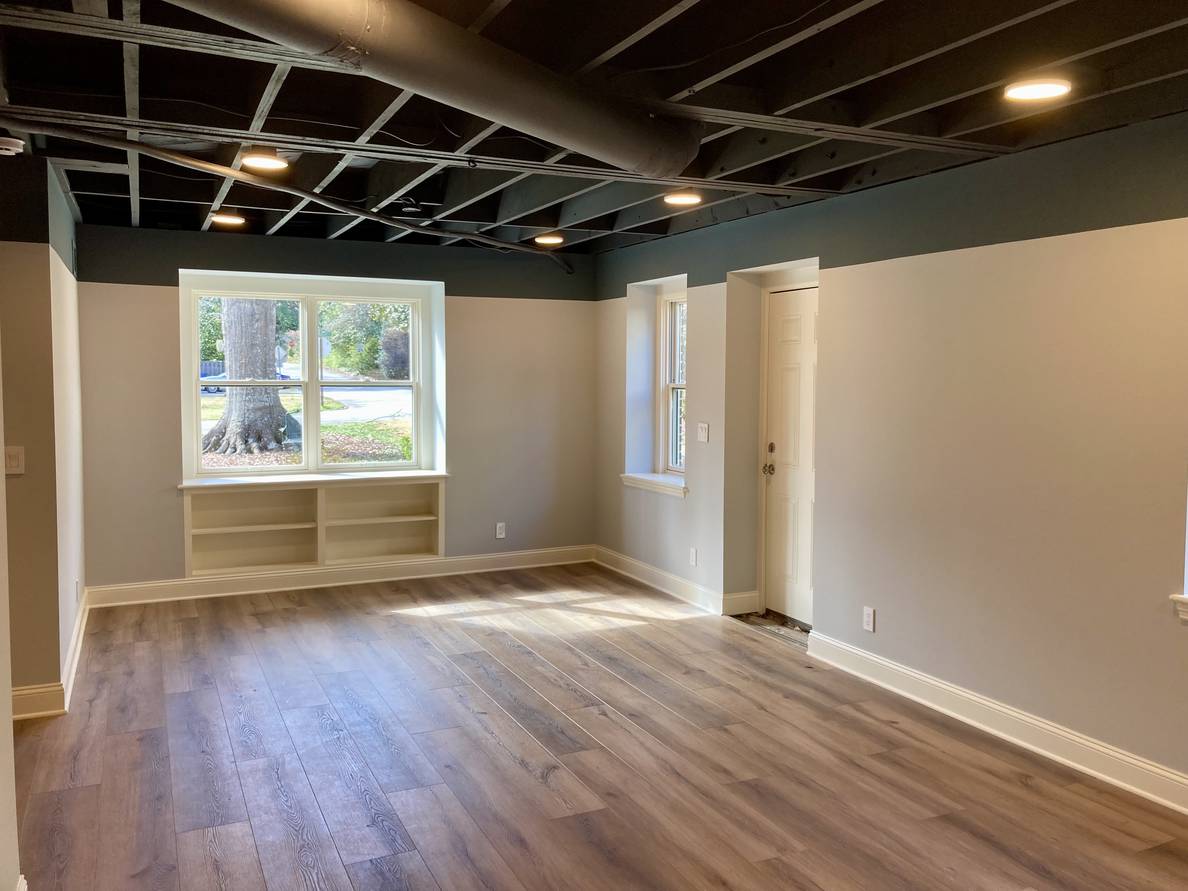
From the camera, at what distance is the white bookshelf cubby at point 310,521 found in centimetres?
625

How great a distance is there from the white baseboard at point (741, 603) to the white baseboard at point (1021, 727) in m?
0.91

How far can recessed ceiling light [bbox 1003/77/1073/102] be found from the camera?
2.85 metres

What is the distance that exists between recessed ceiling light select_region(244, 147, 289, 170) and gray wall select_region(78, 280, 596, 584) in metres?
2.40

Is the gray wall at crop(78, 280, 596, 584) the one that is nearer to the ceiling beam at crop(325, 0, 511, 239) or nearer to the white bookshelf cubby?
the white bookshelf cubby

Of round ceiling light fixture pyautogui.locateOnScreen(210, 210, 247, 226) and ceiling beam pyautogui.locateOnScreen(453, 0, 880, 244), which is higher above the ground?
round ceiling light fixture pyautogui.locateOnScreen(210, 210, 247, 226)

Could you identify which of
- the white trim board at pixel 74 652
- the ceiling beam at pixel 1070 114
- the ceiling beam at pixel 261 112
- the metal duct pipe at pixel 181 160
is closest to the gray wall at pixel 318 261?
the metal duct pipe at pixel 181 160

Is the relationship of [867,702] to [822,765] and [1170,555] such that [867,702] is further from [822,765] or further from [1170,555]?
[1170,555]

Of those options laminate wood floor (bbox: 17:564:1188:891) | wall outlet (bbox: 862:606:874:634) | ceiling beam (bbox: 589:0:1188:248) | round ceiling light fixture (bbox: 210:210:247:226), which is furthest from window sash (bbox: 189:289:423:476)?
ceiling beam (bbox: 589:0:1188:248)

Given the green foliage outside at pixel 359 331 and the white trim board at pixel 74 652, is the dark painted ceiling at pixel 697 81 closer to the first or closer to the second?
the green foliage outside at pixel 359 331

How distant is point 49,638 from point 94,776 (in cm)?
86

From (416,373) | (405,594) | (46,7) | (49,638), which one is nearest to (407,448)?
(416,373)

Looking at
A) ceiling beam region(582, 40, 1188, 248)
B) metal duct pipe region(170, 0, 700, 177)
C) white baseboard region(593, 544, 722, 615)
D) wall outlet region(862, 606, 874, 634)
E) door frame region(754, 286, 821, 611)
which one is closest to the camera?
metal duct pipe region(170, 0, 700, 177)

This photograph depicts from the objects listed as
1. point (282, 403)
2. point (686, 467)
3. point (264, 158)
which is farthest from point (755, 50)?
point (282, 403)

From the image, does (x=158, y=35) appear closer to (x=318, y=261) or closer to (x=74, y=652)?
(x=74, y=652)
